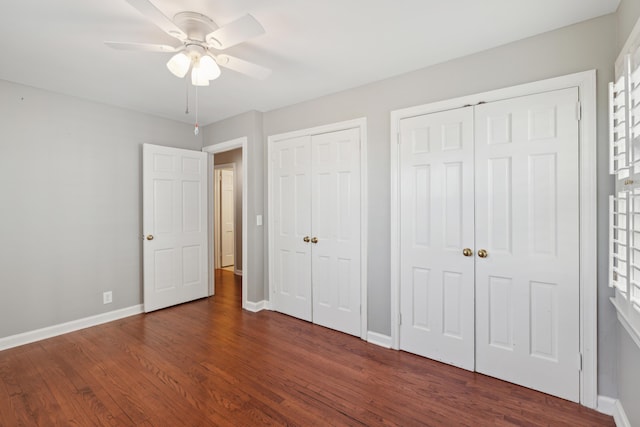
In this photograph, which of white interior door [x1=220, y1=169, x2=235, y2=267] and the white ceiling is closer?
the white ceiling

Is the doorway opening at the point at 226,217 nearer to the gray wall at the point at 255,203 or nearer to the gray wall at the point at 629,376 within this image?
the gray wall at the point at 255,203

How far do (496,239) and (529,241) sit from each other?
0.67 ft

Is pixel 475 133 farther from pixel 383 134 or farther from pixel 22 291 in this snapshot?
pixel 22 291

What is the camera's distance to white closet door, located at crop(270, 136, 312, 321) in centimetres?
345

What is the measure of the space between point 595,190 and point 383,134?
1.58 metres

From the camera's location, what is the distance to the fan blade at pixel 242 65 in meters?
1.99

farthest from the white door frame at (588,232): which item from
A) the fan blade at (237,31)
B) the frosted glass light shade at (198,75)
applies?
the frosted glass light shade at (198,75)

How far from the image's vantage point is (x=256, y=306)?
12.4ft

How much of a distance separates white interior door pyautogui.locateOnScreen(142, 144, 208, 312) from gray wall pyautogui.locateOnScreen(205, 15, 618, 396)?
1.33m

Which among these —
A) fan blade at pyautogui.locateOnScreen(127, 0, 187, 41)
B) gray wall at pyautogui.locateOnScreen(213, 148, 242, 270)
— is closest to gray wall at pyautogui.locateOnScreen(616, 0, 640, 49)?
fan blade at pyautogui.locateOnScreen(127, 0, 187, 41)

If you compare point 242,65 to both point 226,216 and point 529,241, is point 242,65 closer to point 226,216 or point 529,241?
point 529,241

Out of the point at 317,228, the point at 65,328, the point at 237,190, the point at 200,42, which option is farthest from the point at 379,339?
the point at 237,190

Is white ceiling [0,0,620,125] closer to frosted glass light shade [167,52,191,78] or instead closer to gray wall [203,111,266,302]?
frosted glass light shade [167,52,191,78]

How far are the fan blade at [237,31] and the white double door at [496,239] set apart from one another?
1.53m
